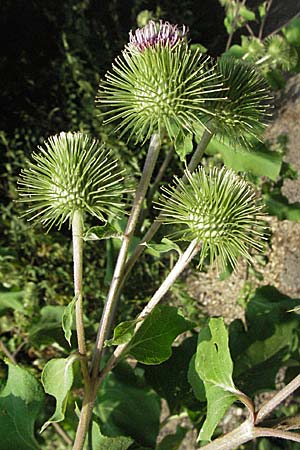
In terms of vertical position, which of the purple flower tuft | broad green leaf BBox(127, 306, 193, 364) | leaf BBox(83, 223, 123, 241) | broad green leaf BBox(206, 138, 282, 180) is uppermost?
the purple flower tuft

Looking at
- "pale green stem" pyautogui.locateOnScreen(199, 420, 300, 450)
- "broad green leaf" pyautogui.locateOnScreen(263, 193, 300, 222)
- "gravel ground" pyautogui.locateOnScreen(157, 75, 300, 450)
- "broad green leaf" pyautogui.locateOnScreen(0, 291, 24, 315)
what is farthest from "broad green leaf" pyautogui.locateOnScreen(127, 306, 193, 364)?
"gravel ground" pyautogui.locateOnScreen(157, 75, 300, 450)

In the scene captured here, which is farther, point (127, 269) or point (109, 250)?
point (109, 250)

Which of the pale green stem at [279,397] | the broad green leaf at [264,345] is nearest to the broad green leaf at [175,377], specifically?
the broad green leaf at [264,345]

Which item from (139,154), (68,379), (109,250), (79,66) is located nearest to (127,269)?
(68,379)

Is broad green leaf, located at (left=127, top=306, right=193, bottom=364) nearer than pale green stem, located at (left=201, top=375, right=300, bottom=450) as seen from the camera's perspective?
No

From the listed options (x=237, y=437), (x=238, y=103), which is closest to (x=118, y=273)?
(x=237, y=437)

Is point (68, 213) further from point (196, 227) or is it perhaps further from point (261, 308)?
point (261, 308)

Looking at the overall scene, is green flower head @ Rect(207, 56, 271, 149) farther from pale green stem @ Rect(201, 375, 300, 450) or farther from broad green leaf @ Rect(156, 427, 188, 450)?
broad green leaf @ Rect(156, 427, 188, 450)
